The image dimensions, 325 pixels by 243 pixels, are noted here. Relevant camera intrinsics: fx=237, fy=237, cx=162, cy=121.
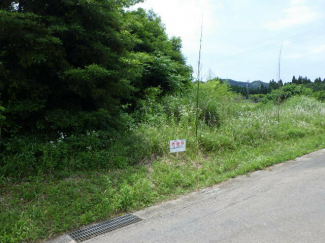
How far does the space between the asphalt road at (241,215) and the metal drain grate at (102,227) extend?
0.32 feet

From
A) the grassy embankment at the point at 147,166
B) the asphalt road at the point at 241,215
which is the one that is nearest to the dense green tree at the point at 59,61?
the grassy embankment at the point at 147,166

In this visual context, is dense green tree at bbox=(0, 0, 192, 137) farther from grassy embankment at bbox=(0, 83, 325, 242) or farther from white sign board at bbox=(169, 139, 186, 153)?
white sign board at bbox=(169, 139, 186, 153)

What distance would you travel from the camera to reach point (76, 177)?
3998 millimetres

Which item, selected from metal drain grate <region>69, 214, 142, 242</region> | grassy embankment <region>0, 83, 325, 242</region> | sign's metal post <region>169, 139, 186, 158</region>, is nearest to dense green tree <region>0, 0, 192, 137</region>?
grassy embankment <region>0, 83, 325, 242</region>

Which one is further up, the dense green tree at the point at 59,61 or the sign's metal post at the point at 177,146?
the dense green tree at the point at 59,61

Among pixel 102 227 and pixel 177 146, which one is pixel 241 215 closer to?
pixel 102 227

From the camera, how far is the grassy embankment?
122 inches

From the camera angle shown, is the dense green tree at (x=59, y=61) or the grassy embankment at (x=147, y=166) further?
the dense green tree at (x=59, y=61)

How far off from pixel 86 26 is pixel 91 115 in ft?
5.97

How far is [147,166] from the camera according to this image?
472 centimetres

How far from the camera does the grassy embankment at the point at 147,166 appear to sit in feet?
10.2

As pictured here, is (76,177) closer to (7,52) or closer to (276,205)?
(7,52)

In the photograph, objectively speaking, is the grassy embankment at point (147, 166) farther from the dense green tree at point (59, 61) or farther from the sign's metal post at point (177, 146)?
the dense green tree at point (59, 61)

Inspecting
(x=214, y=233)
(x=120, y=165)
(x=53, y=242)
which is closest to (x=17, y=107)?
(x=120, y=165)
